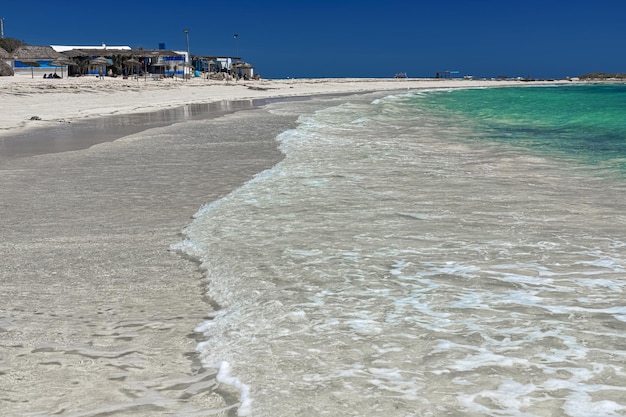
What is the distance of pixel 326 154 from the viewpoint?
12.0 metres

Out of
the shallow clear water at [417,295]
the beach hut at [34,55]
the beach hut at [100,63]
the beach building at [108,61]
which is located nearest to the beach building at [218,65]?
the beach building at [108,61]

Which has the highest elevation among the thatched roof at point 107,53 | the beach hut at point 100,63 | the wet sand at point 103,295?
the thatched roof at point 107,53

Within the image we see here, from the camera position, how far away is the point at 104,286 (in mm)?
4703

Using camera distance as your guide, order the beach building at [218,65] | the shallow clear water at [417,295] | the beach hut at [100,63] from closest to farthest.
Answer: the shallow clear water at [417,295] → the beach hut at [100,63] → the beach building at [218,65]

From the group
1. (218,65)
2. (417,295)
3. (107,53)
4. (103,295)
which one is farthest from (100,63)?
(417,295)

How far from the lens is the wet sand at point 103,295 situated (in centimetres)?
304

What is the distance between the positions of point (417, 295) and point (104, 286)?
87.9 inches

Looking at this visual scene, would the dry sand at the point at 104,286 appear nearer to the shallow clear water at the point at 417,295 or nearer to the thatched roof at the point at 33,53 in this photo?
the shallow clear water at the point at 417,295

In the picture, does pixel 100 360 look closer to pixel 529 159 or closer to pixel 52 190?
pixel 52 190

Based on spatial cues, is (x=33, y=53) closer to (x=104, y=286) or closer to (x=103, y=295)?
(x=104, y=286)

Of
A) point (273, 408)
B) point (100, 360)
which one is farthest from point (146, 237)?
point (273, 408)

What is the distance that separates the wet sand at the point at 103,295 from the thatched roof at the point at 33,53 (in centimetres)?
5066

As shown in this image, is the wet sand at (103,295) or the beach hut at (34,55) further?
the beach hut at (34,55)

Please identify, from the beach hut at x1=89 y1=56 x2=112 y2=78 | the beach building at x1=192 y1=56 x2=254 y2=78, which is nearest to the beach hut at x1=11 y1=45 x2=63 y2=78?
the beach hut at x1=89 y1=56 x2=112 y2=78
